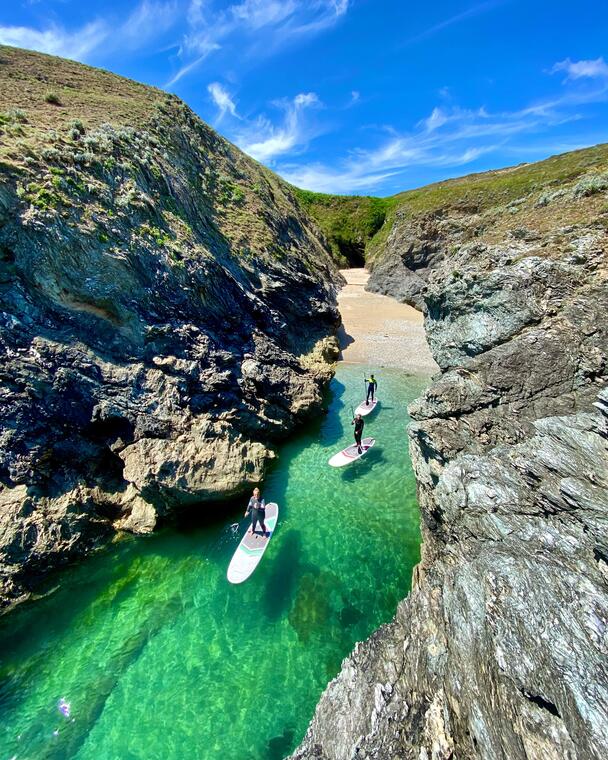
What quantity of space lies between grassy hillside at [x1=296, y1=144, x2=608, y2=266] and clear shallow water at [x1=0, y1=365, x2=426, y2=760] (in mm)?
18682

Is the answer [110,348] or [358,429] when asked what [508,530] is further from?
[110,348]

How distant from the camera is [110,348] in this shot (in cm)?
1764

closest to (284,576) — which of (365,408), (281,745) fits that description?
(281,745)

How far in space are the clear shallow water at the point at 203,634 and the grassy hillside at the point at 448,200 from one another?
61.3ft

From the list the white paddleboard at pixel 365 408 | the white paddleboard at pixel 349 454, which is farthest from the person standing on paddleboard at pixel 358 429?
the white paddleboard at pixel 365 408

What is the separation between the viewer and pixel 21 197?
16.1 m

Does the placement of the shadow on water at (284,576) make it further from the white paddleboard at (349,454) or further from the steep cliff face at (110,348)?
the white paddleboard at (349,454)

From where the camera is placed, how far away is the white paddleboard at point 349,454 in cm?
1925

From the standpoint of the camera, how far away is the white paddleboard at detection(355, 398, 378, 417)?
24447 mm

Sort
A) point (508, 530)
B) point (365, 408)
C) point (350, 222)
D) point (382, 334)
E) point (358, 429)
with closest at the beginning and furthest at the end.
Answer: point (508, 530) → point (358, 429) → point (365, 408) → point (382, 334) → point (350, 222)

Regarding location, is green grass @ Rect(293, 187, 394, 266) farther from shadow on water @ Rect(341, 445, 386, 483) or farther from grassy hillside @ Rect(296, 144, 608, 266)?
shadow on water @ Rect(341, 445, 386, 483)

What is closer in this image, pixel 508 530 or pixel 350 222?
pixel 508 530

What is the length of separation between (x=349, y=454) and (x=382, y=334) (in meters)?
23.0

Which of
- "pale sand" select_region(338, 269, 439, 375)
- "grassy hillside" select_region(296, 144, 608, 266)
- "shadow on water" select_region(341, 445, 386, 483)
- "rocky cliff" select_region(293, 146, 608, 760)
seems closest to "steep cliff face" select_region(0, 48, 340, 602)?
"shadow on water" select_region(341, 445, 386, 483)
